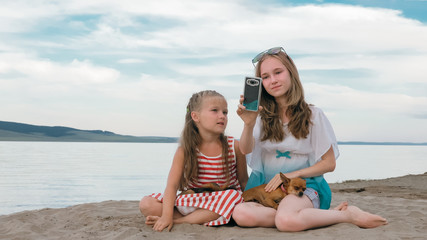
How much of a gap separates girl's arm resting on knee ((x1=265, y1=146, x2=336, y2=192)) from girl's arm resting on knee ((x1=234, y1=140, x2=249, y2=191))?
0.51 metres

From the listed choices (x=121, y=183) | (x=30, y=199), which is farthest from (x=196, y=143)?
(x=121, y=183)

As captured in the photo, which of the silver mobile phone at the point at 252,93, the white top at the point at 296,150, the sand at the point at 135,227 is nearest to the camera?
the sand at the point at 135,227

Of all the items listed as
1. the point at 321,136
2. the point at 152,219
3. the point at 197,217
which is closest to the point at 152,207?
the point at 152,219

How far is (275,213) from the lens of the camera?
3.58 metres

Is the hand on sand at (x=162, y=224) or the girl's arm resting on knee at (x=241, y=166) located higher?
the girl's arm resting on knee at (x=241, y=166)

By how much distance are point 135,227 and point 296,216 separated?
Result: 1527 mm

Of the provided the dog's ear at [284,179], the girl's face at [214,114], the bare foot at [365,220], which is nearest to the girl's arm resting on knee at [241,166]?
the girl's face at [214,114]

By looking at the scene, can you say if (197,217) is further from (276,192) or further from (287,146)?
(287,146)

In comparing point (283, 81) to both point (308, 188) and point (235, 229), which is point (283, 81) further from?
point (235, 229)

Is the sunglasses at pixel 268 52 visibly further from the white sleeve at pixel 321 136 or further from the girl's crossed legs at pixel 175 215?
the girl's crossed legs at pixel 175 215

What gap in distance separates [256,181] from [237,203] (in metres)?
0.27

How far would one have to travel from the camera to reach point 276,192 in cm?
355

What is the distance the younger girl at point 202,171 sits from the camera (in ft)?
12.3

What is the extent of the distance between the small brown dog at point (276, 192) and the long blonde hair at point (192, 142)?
0.32 meters
